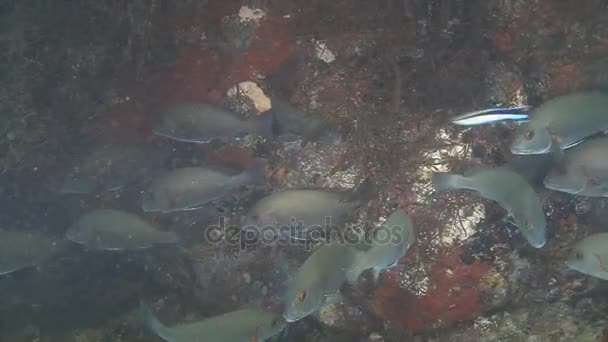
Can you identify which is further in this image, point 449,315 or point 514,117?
point 449,315

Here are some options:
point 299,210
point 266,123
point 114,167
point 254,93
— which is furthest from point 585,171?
point 114,167

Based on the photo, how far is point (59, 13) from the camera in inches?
262

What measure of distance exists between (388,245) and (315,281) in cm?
57

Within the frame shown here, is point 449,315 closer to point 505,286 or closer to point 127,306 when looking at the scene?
point 505,286

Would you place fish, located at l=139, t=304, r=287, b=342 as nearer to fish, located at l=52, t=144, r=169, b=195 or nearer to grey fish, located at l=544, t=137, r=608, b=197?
fish, located at l=52, t=144, r=169, b=195

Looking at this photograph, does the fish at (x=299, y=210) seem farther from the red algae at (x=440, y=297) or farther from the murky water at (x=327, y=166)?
the red algae at (x=440, y=297)

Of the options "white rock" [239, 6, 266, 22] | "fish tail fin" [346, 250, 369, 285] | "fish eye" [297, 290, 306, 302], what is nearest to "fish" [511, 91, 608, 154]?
"fish tail fin" [346, 250, 369, 285]

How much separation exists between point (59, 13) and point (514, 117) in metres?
6.27

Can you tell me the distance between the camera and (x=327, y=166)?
478cm

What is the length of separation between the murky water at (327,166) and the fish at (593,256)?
0.02 m

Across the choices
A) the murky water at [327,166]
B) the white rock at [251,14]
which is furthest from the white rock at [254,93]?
the white rock at [251,14]

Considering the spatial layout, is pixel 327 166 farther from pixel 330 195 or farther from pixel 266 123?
pixel 330 195

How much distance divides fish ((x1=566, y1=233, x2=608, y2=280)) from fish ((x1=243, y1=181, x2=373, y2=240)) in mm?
1819

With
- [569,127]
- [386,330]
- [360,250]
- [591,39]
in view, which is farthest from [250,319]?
[591,39]
